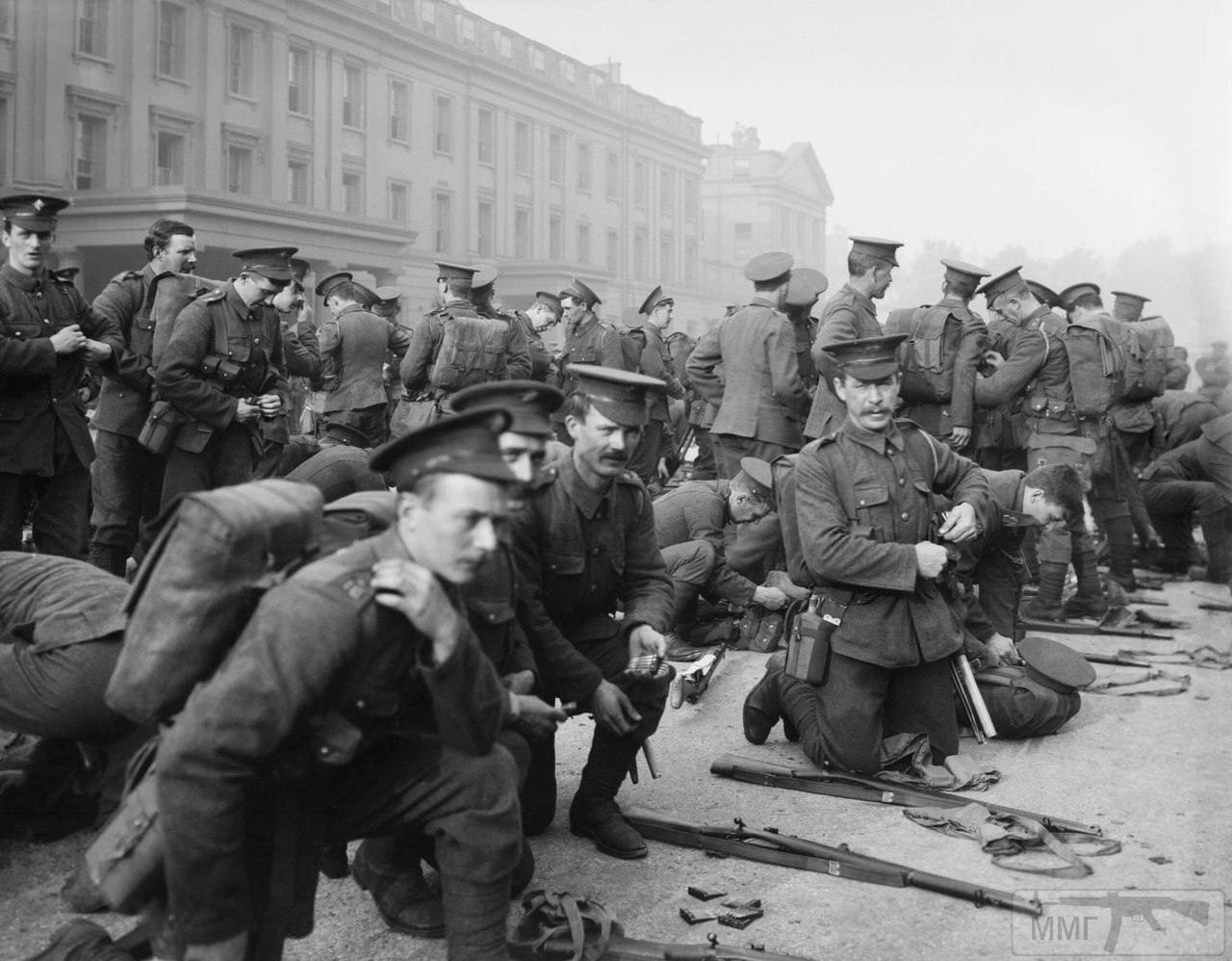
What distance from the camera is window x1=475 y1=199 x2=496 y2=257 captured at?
1872 centimetres

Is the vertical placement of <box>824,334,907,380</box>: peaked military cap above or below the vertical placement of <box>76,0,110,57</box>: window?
below

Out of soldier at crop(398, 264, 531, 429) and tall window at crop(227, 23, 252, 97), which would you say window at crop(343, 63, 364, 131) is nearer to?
tall window at crop(227, 23, 252, 97)

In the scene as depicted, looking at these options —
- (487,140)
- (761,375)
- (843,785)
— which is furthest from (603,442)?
(487,140)

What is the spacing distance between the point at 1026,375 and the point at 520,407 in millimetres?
5713

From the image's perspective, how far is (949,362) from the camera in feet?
26.8

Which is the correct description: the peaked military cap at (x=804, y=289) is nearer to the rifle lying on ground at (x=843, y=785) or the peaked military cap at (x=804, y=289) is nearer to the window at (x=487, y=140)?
the rifle lying on ground at (x=843, y=785)

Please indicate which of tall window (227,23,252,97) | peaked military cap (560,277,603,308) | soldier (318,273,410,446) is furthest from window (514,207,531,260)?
soldier (318,273,410,446)

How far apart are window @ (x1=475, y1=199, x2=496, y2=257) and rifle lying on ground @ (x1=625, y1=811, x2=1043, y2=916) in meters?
15.2

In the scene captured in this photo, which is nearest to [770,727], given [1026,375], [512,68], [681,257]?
[1026,375]

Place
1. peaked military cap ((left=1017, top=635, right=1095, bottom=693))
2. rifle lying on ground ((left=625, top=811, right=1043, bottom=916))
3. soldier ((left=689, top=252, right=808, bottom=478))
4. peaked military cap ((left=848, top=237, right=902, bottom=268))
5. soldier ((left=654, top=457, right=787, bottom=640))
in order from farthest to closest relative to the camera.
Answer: soldier ((left=689, top=252, right=808, bottom=478)) → peaked military cap ((left=848, top=237, right=902, bottom=268)) → soldier ((left=654, top=457, right=787, bottom=640)) → peaked military cap ((left=1017, top=635, right=1095, bottom=693)) → rifle lying on ground ((left=625, top=811, right=1043, bottom=916))

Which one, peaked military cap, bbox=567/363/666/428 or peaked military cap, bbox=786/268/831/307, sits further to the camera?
peaked military cap, bbox=786/268/831/307

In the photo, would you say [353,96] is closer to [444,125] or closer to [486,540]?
[444,125]

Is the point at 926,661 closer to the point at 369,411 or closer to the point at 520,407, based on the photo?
the point at 520,407

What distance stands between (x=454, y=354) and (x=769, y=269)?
221 cm
